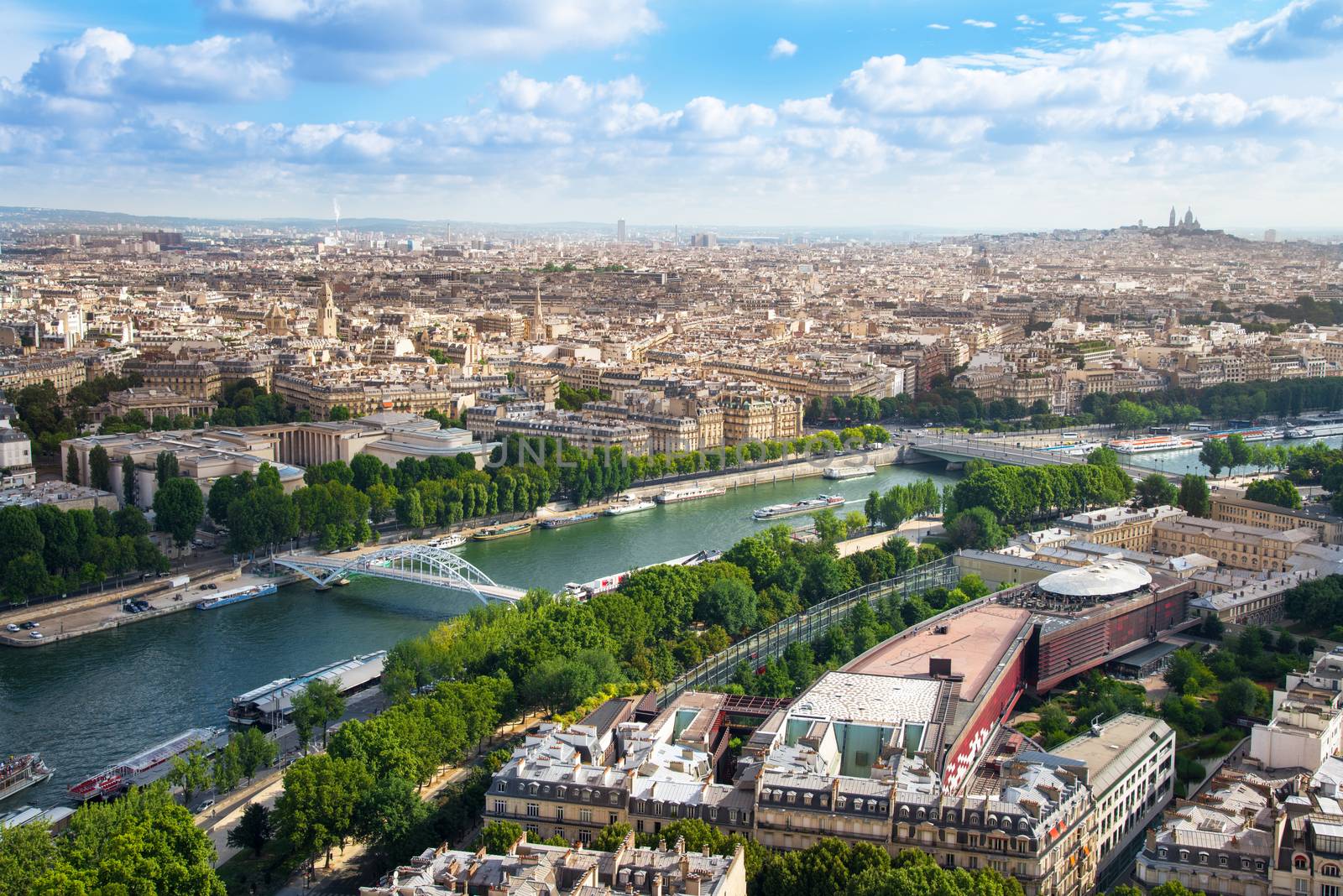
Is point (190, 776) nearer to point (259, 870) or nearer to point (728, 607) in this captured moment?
point (259, 870)

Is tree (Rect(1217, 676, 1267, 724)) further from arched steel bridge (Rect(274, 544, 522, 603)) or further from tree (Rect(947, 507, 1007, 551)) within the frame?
arched steel bridge (Rect(274, 544, 522, 603))

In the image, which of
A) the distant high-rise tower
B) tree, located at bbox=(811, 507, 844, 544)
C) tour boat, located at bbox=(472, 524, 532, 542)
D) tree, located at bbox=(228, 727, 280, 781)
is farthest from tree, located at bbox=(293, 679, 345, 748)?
the distant high-rise tower

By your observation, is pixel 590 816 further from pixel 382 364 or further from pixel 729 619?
pixel 382 364

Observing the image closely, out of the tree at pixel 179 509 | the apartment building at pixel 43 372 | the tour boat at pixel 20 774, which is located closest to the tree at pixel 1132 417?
the tree at pixel 179 509

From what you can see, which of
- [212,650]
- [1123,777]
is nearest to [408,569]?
[212,650]

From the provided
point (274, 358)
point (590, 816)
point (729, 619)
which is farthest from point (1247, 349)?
point (590, 816)

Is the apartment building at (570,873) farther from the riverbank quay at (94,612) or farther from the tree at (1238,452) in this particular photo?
the tree at (1238,452)
